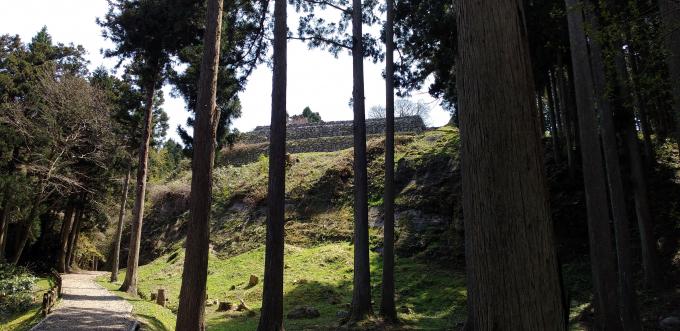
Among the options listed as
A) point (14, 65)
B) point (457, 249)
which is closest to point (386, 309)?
point (457, 249)

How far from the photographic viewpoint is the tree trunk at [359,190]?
37.7ft

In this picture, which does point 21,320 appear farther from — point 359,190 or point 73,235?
point 73,235

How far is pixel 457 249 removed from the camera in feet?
59.2

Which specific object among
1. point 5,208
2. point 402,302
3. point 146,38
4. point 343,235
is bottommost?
point 402,302

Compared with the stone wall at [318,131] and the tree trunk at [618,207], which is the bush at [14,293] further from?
the stone wall at [318,131]

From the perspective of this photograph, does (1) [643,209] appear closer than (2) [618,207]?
No

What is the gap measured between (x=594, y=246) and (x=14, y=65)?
23.2 m

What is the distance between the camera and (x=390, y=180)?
488 inches

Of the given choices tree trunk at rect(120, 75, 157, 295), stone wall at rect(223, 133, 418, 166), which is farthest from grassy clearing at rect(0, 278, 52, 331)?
stone wall at rect(223, 133, 418, 166)

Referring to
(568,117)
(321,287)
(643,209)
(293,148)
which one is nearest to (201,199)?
(321,287)

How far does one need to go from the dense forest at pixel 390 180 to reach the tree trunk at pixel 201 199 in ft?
0.11

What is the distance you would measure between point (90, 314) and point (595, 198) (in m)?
12.1

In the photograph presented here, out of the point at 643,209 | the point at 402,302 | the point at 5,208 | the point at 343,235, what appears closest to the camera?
the point at 643,209

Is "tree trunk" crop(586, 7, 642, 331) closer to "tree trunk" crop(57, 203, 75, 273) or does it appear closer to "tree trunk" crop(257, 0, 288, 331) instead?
"tree trunk" crop(257, 0, 288, 331)
